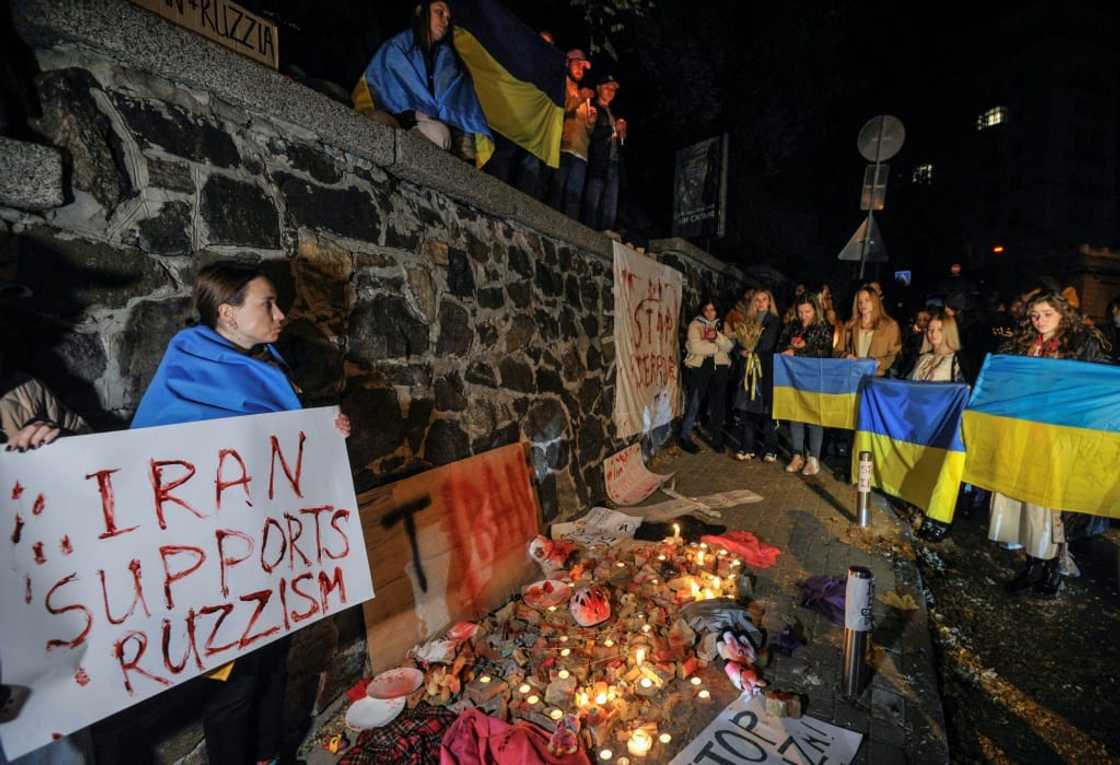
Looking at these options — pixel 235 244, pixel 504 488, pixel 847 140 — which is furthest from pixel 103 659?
pixel 847 140

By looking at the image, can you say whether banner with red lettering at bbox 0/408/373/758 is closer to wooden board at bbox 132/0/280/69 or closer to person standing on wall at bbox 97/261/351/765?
person standing on wall at bbox 97/261/351/765

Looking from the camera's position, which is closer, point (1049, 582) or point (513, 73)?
point (1049, 582)

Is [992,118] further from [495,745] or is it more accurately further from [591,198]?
[495,745]

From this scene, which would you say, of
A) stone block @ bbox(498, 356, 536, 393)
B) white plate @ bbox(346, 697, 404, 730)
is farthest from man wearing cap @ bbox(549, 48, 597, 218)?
white plate @ bbox(346, 697, 404, 730)

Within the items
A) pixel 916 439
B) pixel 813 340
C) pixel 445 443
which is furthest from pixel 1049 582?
pixel 445 443

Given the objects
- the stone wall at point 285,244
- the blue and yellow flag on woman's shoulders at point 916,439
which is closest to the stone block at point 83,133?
the stone wall at point 285,244

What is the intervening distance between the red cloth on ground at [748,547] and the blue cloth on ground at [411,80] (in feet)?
13.1

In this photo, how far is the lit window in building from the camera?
23.9m

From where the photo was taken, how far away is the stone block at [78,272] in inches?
58.1

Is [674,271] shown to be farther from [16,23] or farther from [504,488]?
[16,23]

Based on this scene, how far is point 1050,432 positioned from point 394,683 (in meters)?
4.93

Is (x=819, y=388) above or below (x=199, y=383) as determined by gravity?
below

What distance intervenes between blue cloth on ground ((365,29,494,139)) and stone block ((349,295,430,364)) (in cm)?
158

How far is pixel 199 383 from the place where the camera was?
5.51 feet
